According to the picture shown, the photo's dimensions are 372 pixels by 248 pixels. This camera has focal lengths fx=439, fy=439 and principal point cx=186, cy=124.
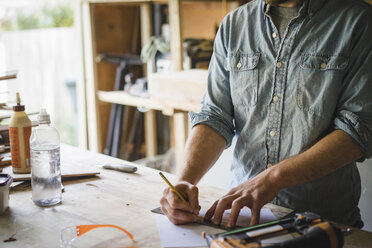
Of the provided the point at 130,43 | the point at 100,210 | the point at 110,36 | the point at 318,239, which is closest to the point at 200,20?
the point at 130,43

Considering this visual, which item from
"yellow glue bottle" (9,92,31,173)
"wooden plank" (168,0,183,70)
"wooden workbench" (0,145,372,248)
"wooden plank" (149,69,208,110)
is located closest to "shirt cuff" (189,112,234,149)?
"wooden workbench" (0,145,372,248)

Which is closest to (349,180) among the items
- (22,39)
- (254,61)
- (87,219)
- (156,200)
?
(254,61)

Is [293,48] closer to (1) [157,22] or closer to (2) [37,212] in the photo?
(2) [37,212]

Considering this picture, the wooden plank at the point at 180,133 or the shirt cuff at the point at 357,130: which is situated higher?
the shirt cuff at the point at 357,130

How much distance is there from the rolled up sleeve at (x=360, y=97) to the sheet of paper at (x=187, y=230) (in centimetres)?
33

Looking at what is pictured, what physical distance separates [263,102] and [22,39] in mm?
3637

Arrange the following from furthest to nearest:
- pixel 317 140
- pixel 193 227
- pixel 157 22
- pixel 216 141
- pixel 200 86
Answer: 1. pixel 157 22
2. pixel 200 86
3. pixel 216 141
4. pixel 317 140
5. pixel 193 227

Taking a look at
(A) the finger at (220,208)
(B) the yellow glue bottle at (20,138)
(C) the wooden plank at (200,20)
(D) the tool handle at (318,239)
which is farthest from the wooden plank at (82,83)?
(D) the tool handle at (318,239)

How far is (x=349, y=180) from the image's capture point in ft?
4.62

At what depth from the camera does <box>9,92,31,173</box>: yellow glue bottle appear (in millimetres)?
1532

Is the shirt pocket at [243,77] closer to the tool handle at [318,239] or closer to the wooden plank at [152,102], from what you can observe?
the tool handle at [318,239]

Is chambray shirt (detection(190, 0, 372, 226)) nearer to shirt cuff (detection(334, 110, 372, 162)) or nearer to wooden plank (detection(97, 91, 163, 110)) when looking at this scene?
shirt cuff (detection(334, 110, 372, 162))

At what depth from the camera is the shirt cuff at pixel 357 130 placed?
1.24 metres

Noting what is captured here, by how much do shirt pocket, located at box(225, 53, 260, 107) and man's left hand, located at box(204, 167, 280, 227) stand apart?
318 mm
